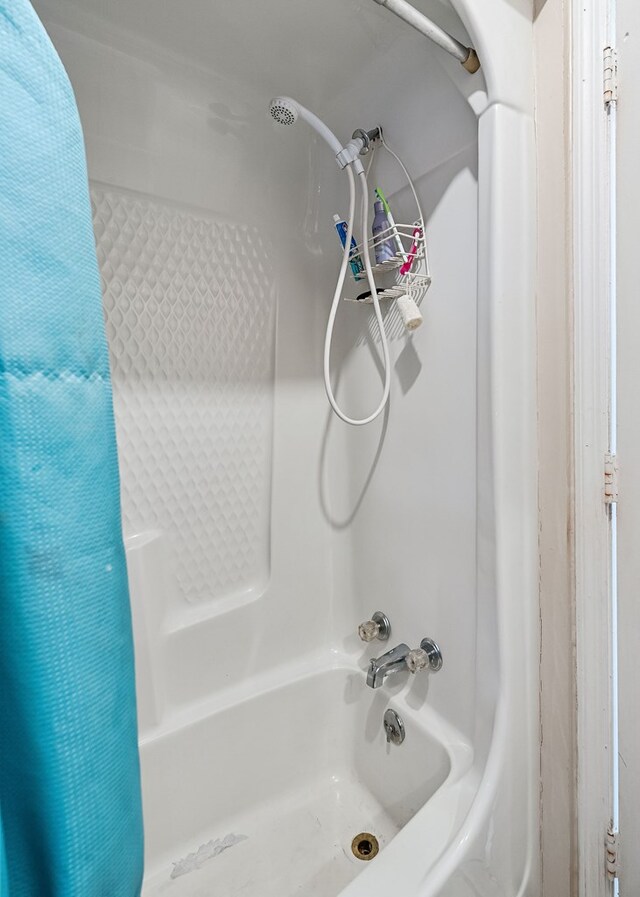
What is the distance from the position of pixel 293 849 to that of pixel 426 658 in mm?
681

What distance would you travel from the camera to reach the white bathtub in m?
1.23

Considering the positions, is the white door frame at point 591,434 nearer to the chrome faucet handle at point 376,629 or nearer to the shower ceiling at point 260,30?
the shower ceiling at point 260,30

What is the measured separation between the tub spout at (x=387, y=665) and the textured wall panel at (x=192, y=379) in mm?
447

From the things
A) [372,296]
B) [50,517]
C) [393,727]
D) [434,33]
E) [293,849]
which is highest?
[434,33]

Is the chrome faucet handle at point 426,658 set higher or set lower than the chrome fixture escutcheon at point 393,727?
higher

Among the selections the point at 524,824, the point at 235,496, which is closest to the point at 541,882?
the point at 524,824

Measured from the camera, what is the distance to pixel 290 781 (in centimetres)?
147

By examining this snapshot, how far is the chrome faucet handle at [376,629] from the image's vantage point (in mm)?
1419

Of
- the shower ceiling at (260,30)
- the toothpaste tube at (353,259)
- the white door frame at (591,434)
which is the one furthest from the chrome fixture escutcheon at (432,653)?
the shower ceiling at (260,30)

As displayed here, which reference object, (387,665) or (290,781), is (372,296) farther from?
(290,781)

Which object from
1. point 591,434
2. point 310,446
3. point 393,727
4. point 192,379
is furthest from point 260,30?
point 393,727

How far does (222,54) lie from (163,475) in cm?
118

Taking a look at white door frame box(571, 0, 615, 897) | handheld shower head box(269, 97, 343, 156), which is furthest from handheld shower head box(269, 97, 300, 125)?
white door frame box(571, 0, 615, 897)

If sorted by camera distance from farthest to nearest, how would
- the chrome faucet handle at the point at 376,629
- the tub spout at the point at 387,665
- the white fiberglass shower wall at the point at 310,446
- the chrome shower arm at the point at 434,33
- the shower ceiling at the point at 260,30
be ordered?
the chrome faucet handle at the point at 376,629, the tub spout at the point at 387,665, the shower ceiling at the point at 260,30, the white fiberglass shower wall at the point at 310,446, the chrome shower arm at the point at 434,33
